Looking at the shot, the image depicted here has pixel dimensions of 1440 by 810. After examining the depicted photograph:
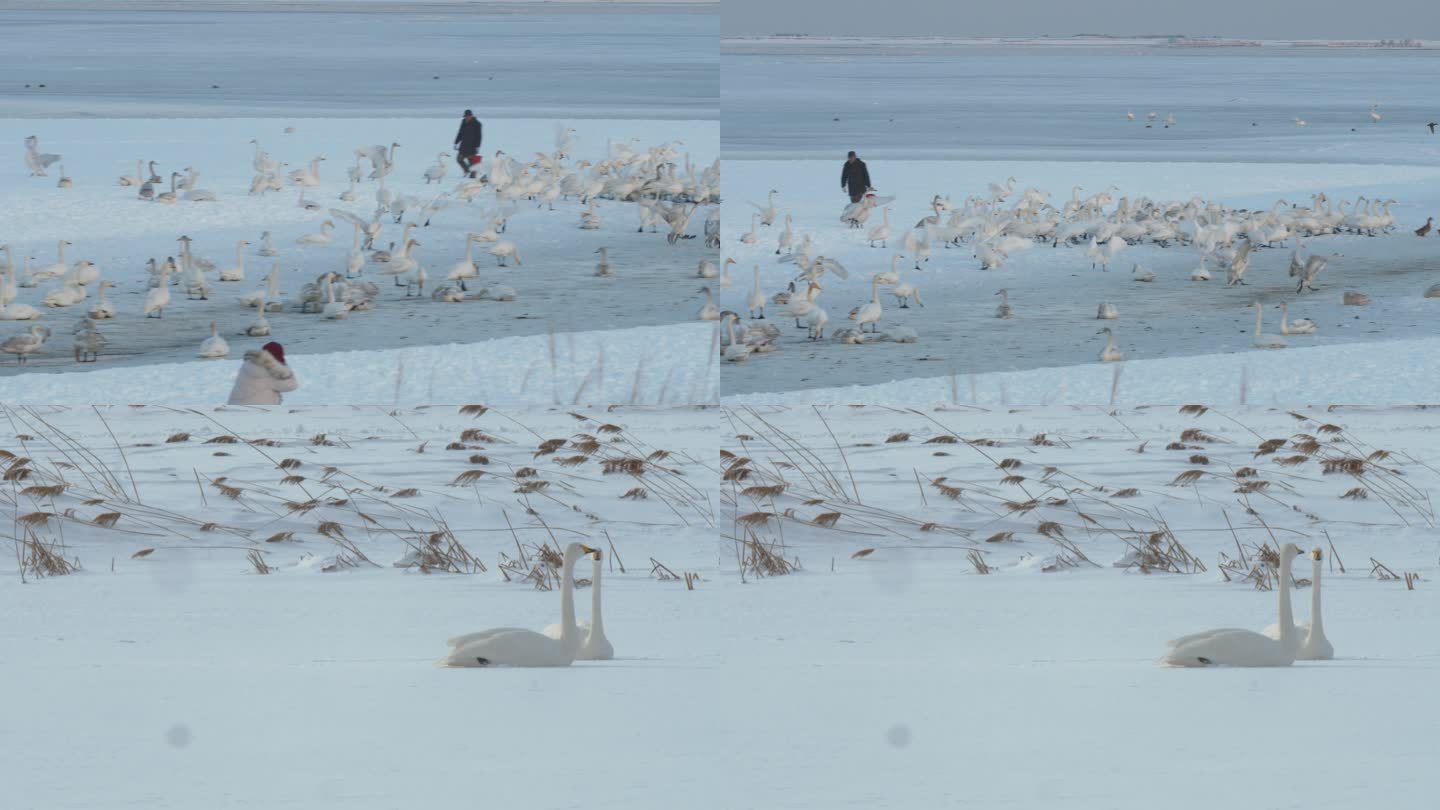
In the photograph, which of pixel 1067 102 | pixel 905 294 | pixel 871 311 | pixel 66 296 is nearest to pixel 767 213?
pixel 905 294

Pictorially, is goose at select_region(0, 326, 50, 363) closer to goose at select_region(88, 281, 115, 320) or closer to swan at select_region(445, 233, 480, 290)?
goose at select_region(88, 281, 115, 320)

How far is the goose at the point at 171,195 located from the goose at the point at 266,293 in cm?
81

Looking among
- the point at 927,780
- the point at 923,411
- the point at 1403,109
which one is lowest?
the point at 923,411

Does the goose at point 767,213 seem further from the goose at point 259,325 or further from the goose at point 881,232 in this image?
the goose at point 259,325

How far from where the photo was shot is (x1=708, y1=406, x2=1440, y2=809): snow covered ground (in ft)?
9.48

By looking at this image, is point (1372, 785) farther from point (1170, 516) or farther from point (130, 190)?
point (130, 190)

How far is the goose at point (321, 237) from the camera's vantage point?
33.8 feet

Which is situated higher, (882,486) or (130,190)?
(130,190)

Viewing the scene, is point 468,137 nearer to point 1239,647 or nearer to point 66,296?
point 66,296

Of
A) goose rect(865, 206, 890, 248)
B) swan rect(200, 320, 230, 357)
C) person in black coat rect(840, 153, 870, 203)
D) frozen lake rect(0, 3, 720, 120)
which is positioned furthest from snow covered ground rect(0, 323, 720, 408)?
frozen lake rect(0, 3, 720, 120)

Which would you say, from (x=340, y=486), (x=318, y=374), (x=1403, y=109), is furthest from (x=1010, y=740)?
(x=1403, y=109)

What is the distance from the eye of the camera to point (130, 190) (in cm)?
1042

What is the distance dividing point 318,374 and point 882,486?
12.8ft

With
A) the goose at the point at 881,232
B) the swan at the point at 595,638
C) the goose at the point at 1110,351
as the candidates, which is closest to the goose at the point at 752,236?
the goose at the point at 881,232
